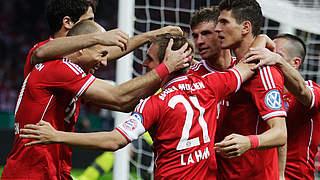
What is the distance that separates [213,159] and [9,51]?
15.2 metres

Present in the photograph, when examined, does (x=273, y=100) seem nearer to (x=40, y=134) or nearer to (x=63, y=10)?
(x=40, y=134)

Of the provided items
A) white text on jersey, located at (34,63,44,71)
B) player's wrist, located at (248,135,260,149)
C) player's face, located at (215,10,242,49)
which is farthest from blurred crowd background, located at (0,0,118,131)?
player's wrist, located at (248,135,260,149)

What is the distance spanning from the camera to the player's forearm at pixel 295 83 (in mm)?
2930

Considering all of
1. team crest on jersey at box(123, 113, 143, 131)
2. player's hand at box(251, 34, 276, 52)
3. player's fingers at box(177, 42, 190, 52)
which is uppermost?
player's hand at box(251, 34, 276, 52)

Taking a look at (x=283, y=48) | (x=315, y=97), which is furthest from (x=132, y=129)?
(x=283, y=48)

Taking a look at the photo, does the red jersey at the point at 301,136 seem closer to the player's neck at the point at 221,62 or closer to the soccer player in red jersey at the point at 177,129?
the player's neck at the point at 221,62

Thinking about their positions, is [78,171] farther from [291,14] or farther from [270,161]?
[270,161]

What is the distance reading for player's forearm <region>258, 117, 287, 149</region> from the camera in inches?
101

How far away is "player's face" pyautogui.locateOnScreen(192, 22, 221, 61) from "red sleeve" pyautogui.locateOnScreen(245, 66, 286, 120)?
0.73 meters

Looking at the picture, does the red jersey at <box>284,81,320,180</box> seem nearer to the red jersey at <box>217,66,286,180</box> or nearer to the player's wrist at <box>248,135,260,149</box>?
the red jersey at <box>217,66,286,180</box>

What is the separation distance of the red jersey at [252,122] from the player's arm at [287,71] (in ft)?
0.17

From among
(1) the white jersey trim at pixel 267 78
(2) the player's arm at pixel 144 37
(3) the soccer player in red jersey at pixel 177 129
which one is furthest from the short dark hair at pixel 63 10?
(1) the white jersey trim at pixel 267 78

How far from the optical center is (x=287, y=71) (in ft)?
9.63

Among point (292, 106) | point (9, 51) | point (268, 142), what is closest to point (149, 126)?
point (268, 142)
